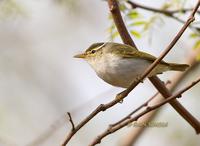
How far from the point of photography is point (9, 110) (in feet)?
32.1

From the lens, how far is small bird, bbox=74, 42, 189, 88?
411 cm

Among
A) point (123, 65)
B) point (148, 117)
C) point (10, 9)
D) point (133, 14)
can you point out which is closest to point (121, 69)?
point (123, 65)

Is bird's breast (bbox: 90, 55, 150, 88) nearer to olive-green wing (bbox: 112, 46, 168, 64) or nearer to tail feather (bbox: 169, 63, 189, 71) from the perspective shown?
olive-green wing (bbox: 112, 46, 168, 64)

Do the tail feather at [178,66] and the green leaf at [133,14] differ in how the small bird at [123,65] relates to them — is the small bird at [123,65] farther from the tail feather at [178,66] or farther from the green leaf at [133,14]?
the green leaf at [133,14]

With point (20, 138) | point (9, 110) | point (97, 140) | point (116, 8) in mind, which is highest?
point (9, 110)

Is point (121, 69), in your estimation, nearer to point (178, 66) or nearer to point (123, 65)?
point (123, 65)

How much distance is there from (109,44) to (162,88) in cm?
95

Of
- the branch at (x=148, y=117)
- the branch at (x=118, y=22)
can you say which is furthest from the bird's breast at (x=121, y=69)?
the branch at (x=148, y=117)

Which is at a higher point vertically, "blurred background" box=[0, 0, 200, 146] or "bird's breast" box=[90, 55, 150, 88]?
"blurred background" box=[0, 0, 200, 146]

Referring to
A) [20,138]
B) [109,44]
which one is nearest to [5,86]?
[20,138]

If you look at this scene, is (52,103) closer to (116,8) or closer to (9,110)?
(9,110)

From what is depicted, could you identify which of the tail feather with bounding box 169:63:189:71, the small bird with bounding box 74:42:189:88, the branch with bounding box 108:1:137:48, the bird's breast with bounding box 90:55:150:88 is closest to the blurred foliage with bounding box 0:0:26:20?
the small bird with bounding box 74:42:189:88

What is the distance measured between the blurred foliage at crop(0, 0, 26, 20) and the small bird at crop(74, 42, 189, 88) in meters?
1.39

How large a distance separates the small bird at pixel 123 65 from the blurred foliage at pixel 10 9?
1392mm
